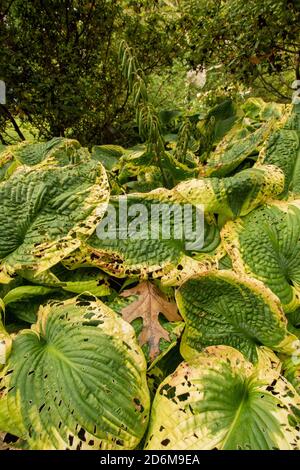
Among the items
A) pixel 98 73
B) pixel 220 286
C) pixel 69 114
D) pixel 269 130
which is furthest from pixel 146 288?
pixel 98 73

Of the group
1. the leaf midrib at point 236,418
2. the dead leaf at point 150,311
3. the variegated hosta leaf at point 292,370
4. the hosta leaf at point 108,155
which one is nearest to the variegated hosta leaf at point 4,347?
the dead leaf at point 150,311

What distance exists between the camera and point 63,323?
2.81 ft

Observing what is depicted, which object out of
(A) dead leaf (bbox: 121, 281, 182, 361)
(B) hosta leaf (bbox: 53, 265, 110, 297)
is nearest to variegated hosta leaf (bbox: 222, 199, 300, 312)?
(A) dead leaf (bbox: 121, 281, 182, 361)

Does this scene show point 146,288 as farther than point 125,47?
No

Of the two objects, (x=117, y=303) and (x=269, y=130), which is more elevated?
(x=269, y=130)

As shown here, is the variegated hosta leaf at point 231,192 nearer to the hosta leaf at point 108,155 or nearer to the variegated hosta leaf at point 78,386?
the variegated hosta leaf at point 78,386

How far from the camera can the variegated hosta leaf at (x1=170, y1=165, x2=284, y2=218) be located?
103cm

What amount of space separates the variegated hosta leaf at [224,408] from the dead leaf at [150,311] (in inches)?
4.3

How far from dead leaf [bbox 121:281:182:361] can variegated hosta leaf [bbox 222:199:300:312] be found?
0.58 ft

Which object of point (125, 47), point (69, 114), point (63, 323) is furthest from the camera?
point (69, 114)

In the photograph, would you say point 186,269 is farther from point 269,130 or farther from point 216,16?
point 216,16

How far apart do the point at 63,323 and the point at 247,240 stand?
1.45ft

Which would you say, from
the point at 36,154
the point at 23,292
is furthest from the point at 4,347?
the point at 36,154

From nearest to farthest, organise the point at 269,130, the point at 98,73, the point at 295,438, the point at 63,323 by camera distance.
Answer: the point at 295,438 < the point at 63,323 < the point at 269,130 < the point at 98,73
